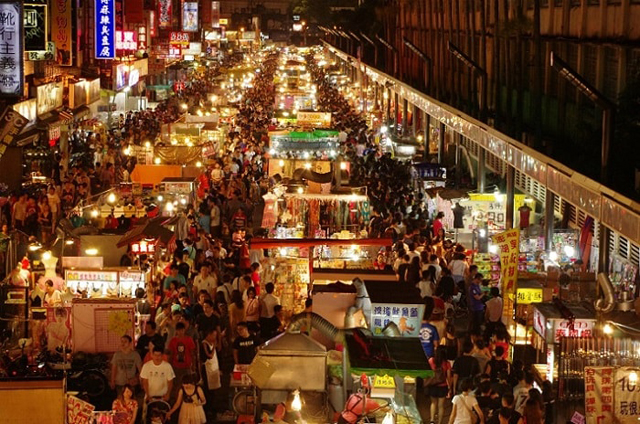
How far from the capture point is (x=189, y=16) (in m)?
82.9

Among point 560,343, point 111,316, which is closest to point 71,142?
point 111,316

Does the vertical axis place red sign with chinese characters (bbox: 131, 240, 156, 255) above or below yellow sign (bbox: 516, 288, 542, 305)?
above

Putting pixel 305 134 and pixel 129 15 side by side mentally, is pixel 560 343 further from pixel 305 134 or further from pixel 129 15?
pixel 129 15

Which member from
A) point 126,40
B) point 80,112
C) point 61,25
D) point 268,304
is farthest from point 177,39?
point 268,304

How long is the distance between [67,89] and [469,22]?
14.0 meters

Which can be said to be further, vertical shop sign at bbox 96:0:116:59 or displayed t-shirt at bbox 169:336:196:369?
vertical shop sign at bbox 96:0:116:59

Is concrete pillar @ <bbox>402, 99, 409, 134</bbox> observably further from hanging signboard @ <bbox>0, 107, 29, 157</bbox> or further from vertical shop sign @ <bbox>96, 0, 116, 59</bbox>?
hanging signboard @ <bbox>0, 107, 29, 157</bbox>

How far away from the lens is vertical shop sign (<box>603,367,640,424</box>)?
11.4m

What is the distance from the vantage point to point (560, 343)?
1250cm

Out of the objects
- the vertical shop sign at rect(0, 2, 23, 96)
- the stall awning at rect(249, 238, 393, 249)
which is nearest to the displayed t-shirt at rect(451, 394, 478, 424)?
the stall awning at rect(249, 238, 393, 249)

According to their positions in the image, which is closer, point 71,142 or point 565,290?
point 565,290

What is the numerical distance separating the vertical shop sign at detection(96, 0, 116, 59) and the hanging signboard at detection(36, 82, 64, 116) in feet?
14.5

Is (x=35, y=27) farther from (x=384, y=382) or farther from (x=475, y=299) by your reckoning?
(x=384, y=382)

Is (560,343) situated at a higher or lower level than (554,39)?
lower
